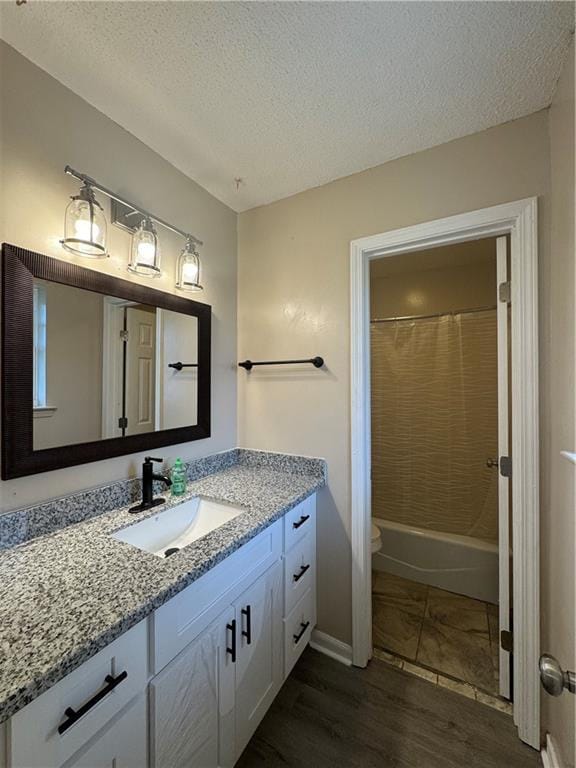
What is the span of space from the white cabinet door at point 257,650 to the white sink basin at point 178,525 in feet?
0.92

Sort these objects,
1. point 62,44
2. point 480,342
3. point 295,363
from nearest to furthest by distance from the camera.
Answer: point 62,44
point 295,363
point 480,342

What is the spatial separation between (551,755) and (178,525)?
4.98ft

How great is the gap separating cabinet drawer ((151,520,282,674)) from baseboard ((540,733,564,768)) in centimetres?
108

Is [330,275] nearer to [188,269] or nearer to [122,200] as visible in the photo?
[188,269]

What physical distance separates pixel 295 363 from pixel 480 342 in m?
1.54

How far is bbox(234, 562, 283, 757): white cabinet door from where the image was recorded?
1.02 meters

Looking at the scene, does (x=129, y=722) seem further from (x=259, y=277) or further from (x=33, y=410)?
(x=259, y=277)

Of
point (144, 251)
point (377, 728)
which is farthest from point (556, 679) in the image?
point (144, 251)

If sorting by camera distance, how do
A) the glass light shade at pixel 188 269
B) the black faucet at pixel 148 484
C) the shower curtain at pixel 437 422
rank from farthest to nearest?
the shower curtain at pixel 437 422 < the glass light shade at pixel 188 269 < the black faucet at pixel 148 484

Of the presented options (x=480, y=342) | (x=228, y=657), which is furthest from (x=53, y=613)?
(x=480, y=342)

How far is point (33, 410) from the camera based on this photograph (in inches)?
39.1

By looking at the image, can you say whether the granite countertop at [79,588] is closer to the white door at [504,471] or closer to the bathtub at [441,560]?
the white door at [504,471]

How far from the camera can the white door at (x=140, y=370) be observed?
1280 millimetres

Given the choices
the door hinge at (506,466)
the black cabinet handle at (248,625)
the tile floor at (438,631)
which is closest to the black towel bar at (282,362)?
the door hinge at (506,466)
